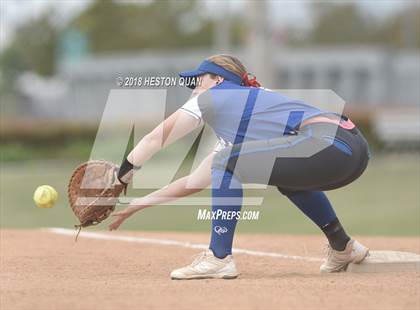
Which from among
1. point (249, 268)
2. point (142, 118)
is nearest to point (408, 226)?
point (249, 268)

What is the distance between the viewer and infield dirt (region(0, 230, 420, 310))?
5125 millimetres

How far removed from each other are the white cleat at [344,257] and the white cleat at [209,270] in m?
0.93

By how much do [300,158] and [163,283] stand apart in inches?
47.5

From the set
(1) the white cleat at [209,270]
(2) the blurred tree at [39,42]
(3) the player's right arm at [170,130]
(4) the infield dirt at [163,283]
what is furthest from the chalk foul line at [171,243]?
(2) the blurred tree at [39,42]

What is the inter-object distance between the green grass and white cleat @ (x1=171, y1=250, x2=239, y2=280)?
7896 mm

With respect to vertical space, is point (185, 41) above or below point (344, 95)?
below

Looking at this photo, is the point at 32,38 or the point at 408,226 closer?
the point at 408,226

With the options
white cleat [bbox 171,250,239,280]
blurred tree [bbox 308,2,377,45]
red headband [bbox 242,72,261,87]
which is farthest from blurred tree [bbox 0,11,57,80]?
white cleat [bbox 171,250,239,280]

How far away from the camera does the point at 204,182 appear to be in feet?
20.5

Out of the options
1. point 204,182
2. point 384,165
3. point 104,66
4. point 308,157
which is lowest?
point 104,66

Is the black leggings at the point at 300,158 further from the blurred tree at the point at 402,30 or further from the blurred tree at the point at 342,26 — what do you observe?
the blurred tree at the point at 342,26

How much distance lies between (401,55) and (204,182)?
35.3 metres

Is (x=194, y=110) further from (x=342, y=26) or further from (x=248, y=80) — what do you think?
(x=342, y=26)

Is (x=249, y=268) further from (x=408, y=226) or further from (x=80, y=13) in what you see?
(x=80, y=13)
